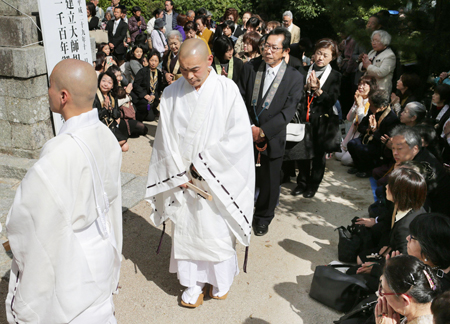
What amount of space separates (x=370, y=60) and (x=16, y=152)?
573cm

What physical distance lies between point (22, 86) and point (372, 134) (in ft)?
15.7

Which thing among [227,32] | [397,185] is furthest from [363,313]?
[227,32]

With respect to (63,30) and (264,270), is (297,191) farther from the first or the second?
(63,30)

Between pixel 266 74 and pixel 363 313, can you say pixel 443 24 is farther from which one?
pixel 363 313

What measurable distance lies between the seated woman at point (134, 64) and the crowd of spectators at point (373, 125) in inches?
0.8

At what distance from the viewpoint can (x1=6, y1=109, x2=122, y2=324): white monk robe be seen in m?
2.09

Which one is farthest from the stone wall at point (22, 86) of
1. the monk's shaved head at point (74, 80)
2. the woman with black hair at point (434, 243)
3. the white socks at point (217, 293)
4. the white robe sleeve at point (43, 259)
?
the woman with black hair at point (434, 243)

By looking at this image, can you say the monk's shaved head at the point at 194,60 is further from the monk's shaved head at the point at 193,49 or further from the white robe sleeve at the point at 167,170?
the white robe sleeve at the point at 167,170

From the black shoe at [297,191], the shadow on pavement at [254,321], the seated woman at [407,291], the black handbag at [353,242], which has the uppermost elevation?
the seated woman at [407,291]

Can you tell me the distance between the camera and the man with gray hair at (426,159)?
425 cm

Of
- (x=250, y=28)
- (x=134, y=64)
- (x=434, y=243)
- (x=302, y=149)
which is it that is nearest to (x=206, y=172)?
(x=434, y=243)

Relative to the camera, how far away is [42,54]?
5.00m

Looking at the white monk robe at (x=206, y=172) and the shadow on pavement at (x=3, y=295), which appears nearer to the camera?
the shadow on pavement at (x=3, y=295)

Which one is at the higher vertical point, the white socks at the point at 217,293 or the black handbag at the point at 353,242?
the black handbag at the point at 353,242
